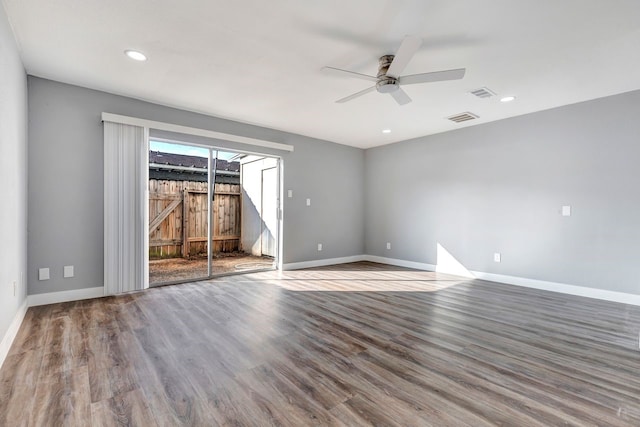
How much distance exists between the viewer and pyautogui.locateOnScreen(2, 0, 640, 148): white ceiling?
7.26 feet

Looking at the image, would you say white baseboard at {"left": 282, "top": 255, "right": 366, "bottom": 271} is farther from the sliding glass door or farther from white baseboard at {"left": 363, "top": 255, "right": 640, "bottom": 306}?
white baseboard at {"left": 363, "top": 255, "right": 640, "bottom": 306}

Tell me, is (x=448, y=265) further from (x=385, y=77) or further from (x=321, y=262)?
(x=385, y=77)

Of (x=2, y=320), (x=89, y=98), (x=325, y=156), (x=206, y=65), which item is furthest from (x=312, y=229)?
(x=2, y=320)

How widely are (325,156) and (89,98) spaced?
12.9 feet

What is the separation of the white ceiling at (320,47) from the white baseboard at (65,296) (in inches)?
99.3

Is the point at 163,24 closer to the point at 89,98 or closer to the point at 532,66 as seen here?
the point at 89,98

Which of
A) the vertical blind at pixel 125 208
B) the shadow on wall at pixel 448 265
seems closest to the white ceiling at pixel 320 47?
the vertical blind at pixel 125 208

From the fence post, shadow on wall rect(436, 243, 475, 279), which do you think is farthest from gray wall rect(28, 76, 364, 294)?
shadow on wall rect(436, 243, 475, 279)

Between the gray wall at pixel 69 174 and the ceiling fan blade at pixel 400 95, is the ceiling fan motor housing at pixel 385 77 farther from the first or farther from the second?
the gray wall at pixel 69 174

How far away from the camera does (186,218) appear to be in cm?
601

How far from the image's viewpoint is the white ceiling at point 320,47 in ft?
7.26

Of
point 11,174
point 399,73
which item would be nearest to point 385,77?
point 399,73

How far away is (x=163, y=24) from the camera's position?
2406mm

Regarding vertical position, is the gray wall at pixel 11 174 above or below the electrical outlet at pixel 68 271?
above
